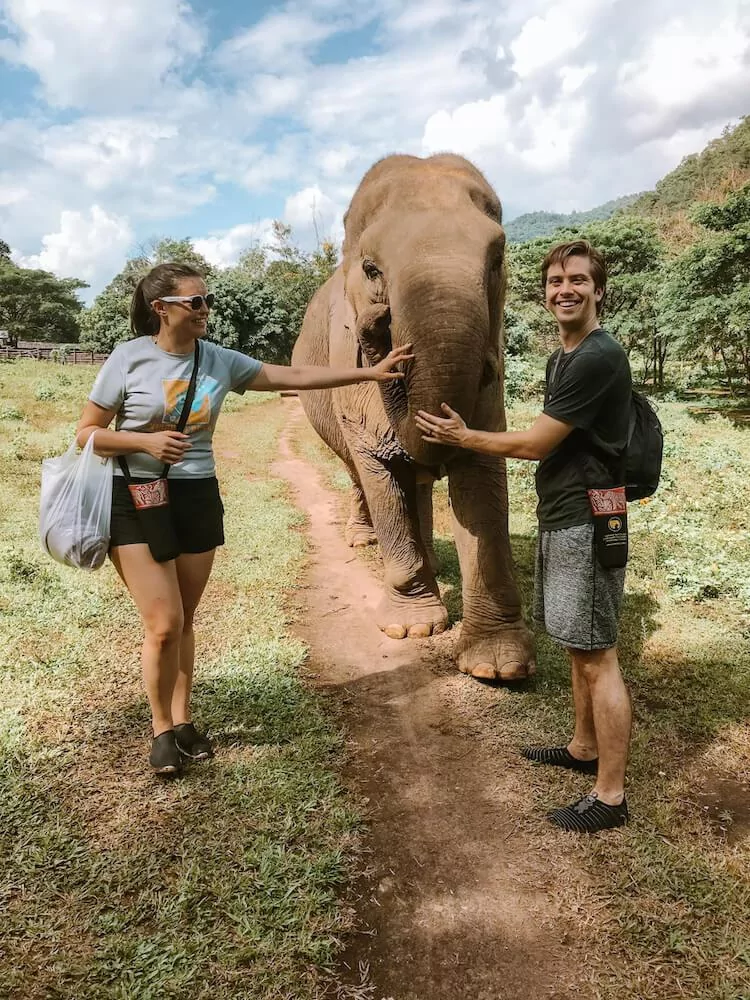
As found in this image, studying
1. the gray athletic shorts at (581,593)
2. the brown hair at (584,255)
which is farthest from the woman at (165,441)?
the gray athletic shorts at (581,593)

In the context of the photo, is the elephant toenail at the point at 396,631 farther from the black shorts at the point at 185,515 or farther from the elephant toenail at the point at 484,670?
the black shorts at the point at 185,515

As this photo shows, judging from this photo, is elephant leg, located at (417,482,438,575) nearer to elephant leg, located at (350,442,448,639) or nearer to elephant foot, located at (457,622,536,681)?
elephant leg, located at (350,442,448,639)

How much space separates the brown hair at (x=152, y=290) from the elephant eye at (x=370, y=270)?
1.13 meters

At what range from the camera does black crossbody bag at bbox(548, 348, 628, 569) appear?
8.98ft

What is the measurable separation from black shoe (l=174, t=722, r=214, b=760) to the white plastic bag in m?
1.08

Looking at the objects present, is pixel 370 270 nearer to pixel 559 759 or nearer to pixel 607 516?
pixel 607 516

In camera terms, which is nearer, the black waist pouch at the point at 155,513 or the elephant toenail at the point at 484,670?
the black waist pouch at the point at 155,513

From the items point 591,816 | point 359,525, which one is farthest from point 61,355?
point 591,816

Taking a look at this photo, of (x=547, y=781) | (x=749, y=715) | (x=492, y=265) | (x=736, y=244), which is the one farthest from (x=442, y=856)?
(x=736, y=244)

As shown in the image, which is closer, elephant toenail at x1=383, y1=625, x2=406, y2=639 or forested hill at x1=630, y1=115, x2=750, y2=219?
elephant toenail at x1=383, y1=625, x2=406, y2=639

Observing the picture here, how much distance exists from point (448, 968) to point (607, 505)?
1.81m

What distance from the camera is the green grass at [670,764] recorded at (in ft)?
7.55

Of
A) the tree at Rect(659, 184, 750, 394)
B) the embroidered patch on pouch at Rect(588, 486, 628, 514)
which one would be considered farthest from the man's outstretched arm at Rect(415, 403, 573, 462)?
the tree at Rect(659, 184, 750, 394)

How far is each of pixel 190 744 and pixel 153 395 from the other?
180 cm
